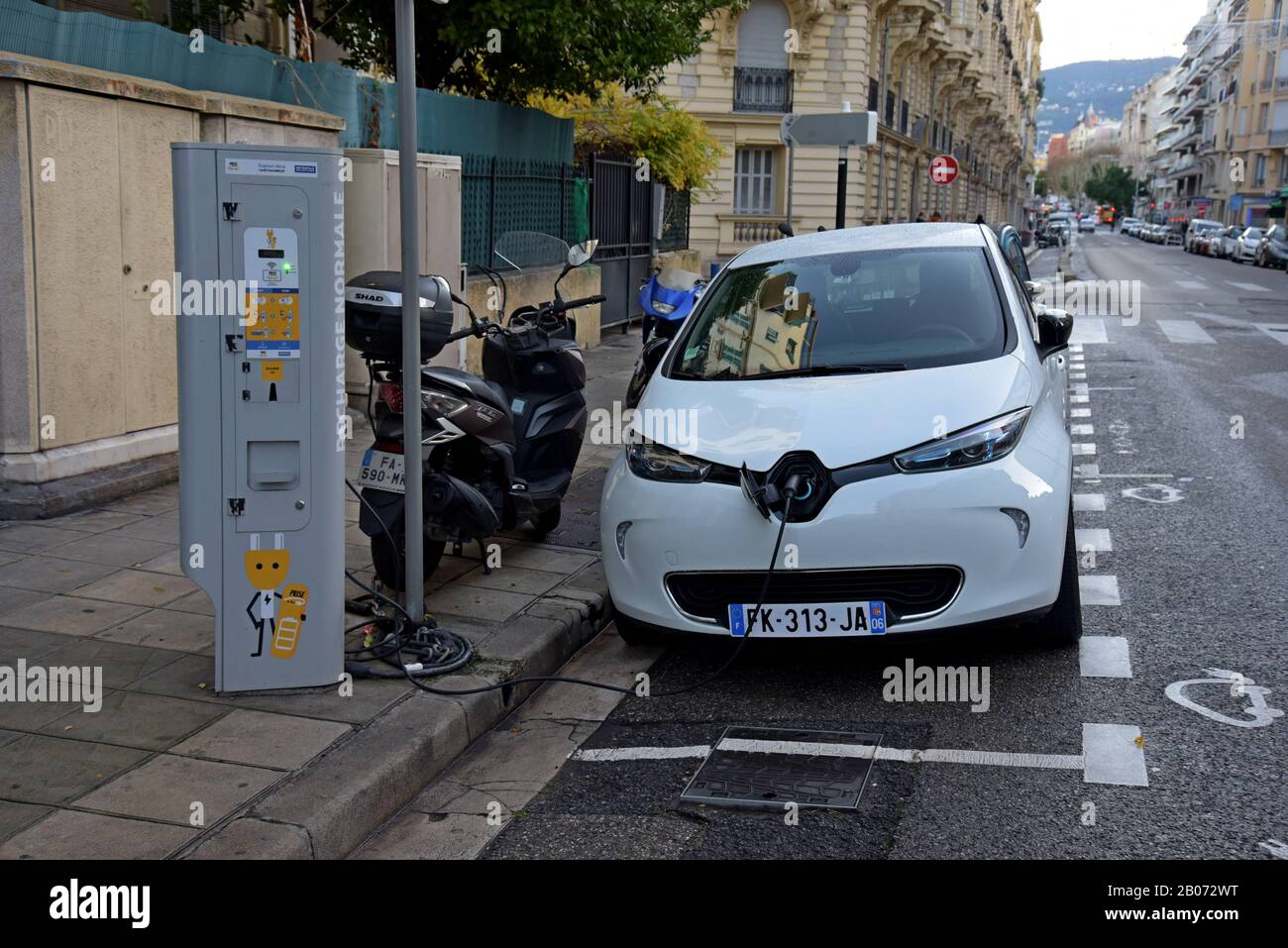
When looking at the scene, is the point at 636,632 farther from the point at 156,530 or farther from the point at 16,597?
the point at 156,530

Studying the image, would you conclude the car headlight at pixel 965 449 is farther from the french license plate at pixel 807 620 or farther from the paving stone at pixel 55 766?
the paving stone at pixel 55 766

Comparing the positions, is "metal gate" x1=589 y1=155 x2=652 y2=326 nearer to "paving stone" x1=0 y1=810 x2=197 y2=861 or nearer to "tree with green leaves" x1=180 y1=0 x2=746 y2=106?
"tree with green leaves" x1=180 y1=0 x2=746 y2=106

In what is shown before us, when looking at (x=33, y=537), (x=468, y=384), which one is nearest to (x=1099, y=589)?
(x=468, y=384)

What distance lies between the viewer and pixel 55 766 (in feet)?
13.3

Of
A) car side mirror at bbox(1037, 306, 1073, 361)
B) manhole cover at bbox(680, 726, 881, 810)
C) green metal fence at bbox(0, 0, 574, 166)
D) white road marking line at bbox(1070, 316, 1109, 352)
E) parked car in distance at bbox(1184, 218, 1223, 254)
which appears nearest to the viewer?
manhole cover at bbox(680, 726, 881, 810)

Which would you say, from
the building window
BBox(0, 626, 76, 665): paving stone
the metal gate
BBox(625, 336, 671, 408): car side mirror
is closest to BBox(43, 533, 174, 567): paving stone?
BBox(0, 626, 76, 665): paving stone

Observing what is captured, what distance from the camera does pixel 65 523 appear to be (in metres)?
6.95

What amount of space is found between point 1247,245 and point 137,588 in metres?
53.2

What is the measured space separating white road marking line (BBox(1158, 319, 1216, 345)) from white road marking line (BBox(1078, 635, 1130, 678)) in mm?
14191

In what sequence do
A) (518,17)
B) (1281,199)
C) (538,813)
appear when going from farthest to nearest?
(1281,199), (518,17), (538,813)

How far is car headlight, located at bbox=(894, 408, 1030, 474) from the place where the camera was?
4875mm

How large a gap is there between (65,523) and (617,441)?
15.3ft

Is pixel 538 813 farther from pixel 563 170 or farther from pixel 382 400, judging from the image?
pixel 563 170
